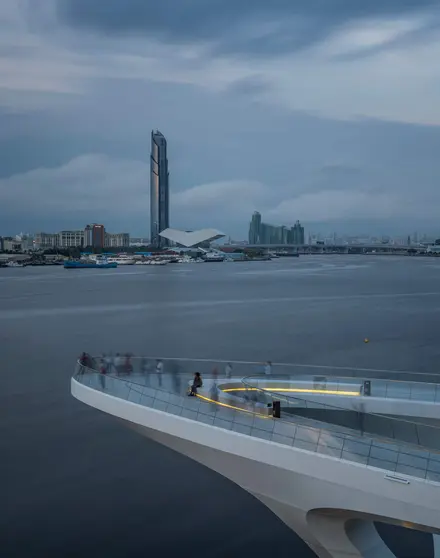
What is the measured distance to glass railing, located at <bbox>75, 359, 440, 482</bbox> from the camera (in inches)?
79.6

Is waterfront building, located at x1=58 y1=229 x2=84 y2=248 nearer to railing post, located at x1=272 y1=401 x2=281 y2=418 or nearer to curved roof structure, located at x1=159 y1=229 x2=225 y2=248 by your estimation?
curved roof structure, located at x1=159 y1=229 x2=225 y2=248

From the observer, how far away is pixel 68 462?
4.08 m

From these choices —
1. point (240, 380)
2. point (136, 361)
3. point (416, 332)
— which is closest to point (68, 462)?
point (136, 361)

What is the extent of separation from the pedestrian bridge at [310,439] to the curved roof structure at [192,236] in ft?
146

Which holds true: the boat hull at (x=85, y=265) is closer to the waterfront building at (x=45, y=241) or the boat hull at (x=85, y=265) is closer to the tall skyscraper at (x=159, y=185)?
the tall skyscraper at (x=159, y=185)

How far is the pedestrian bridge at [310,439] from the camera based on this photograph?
78.7 inches

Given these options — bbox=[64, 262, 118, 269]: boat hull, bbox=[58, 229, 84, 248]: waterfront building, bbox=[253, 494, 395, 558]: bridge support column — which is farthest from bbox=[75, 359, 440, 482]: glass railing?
bbox=[58, 229, 84, 248]: waterfront building

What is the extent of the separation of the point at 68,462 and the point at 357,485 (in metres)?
2.55

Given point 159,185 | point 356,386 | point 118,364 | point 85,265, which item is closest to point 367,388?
point 356,386

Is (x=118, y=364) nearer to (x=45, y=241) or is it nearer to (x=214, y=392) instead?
(x=214, y=392)

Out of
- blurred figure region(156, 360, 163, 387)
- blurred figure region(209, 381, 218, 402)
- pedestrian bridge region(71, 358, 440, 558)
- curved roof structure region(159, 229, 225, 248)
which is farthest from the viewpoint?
curved roof structure region(159, 229, 225, 248)

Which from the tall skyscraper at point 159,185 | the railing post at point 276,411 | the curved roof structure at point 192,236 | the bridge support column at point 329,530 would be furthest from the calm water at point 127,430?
the tall skyscraper at point 159,185

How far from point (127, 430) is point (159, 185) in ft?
173

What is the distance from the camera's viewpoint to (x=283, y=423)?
2.22 m
